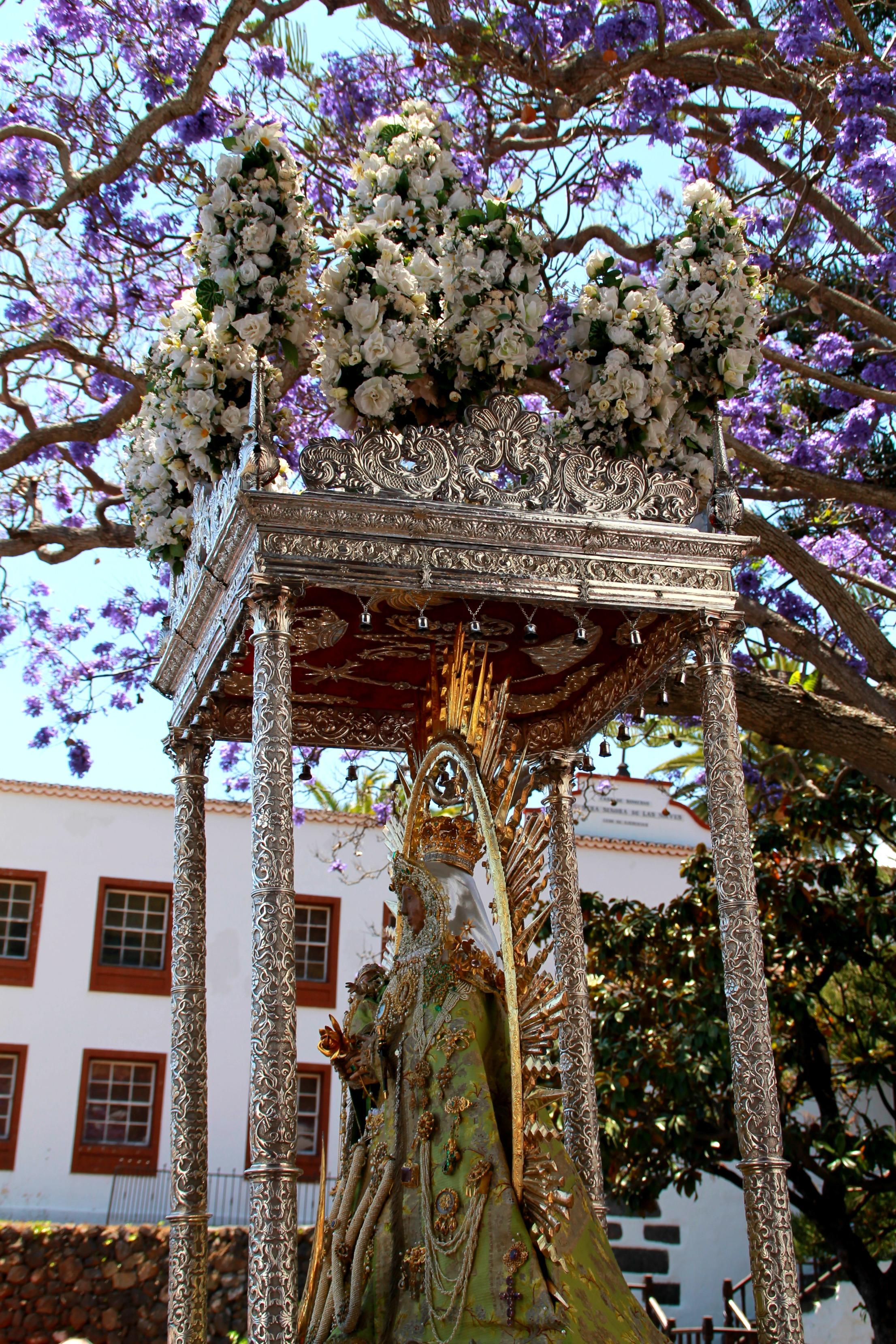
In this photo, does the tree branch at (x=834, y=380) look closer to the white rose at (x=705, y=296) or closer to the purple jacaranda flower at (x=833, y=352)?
the purple jacaranda flower at (x=833, y=352)

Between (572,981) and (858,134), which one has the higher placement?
(858,134)

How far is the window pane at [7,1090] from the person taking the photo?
16922mm

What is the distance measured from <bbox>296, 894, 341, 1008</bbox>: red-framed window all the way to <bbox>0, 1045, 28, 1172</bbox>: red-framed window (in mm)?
3436

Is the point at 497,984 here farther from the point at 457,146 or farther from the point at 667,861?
the point at 667,861

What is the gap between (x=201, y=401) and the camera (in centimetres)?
678

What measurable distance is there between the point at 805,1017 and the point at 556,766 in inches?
183

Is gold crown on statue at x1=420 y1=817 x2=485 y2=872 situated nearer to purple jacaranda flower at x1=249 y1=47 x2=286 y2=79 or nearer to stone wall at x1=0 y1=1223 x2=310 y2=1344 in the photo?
purple jacaranda flower at x1=249 y1=47 x2=286 y2=79

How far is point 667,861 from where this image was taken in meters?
20.2

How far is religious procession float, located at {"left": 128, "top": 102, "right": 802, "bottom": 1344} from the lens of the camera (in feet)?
19.4

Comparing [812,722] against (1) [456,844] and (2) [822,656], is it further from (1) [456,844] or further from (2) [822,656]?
(1) [456,844]

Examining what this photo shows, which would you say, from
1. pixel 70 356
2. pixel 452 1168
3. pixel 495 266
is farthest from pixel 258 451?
pixel 70 356

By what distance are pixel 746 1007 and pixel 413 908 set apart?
1566 millimetres

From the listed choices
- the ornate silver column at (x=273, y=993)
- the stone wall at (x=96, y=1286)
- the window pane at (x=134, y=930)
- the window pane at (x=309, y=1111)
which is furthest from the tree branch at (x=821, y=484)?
the window pane at (x=134, y=930)

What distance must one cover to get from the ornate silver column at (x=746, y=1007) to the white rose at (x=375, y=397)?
1.79m
